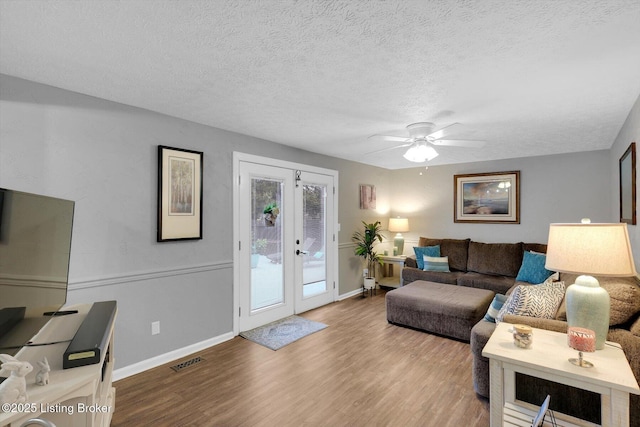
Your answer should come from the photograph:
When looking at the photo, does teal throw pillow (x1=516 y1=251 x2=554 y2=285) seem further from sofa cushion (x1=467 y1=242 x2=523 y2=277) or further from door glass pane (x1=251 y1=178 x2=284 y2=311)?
door glass pane (x1=251 y1=178 x2=284 y2=311)

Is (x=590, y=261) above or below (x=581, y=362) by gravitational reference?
above

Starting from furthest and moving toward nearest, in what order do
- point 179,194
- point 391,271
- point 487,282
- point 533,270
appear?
point 391,271
point 487,282
point 533,270
point 179,194

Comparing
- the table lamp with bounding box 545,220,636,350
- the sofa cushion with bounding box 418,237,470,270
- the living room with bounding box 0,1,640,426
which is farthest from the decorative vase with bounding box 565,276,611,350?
the sofa cushion with bounding box 418,237,470,270

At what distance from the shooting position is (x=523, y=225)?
495cm

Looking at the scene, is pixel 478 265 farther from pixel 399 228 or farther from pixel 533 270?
pixel 399 228

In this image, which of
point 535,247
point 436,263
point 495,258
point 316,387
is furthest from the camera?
point 436,263

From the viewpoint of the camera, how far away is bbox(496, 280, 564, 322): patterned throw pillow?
2.25 meters

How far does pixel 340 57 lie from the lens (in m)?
1.83

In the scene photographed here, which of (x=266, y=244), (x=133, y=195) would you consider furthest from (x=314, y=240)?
(x=133, y=195)

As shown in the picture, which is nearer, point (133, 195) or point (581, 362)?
point (581, 362)

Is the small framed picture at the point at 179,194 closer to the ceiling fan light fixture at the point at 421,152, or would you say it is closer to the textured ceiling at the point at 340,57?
the textured ceiling at the point at 340,57

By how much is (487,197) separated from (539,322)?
3508 millimetres

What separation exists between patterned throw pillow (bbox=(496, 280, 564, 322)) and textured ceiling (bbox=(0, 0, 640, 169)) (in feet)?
4.98

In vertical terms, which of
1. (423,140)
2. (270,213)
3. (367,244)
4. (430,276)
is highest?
(423,140)
